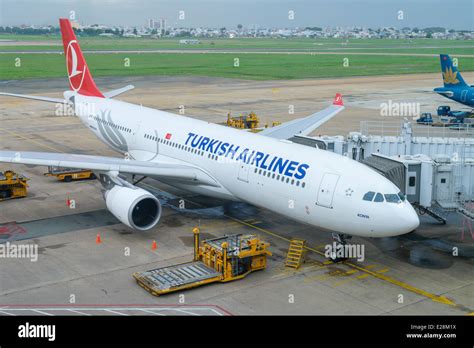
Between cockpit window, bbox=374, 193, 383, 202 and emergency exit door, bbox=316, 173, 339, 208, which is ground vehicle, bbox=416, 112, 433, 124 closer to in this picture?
emergency exit door, bbox=316, 173, 339, 208

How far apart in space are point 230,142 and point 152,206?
4.54m

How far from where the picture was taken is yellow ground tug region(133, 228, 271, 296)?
18.8 meters

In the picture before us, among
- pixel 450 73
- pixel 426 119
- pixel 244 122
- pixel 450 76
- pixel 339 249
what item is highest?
pixel 450 73

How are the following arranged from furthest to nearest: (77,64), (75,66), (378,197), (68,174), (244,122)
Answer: (244,122) → (75,66) → (77,64) → (68,174) → (378,197)

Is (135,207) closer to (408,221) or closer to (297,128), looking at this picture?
(408,221)

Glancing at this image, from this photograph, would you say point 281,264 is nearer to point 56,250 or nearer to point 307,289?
point 307,289

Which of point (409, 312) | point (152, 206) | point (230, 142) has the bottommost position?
point (409, 312)

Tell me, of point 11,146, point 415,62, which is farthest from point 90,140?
point 415,62

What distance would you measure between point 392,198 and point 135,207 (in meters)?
10.7

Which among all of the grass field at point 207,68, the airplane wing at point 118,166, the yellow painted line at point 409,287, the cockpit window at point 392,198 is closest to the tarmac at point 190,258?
the yellow painted line at point 409,287

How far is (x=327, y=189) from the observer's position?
66.3ft

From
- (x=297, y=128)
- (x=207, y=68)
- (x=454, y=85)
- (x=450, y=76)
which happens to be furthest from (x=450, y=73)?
(x=207, y=68)

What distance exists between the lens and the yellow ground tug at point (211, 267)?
738 inches
